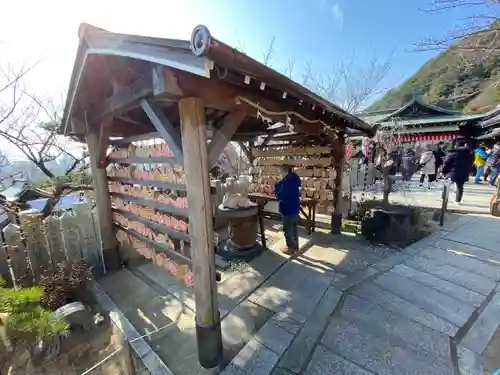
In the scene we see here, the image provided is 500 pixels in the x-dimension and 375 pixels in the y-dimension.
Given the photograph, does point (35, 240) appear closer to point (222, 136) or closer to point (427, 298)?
point (222, 136)

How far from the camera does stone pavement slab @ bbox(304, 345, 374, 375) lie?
2.38m

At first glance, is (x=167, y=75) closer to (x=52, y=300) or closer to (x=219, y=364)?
(x=219, y=364)

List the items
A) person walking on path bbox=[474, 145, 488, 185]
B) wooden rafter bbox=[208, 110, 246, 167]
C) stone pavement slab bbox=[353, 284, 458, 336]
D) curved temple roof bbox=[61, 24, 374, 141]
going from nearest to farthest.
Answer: curved temple roof bbox=[61, 24, 374, 141], wooden rafter bbox=[208, 110, 246, 167], stone pavement slab bbox=[353, 284, 458, 336], person walking on path bbox=[474, 145, 488, 185]

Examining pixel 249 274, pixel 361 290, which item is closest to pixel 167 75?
pixel 249 274

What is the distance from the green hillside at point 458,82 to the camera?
8.56 m

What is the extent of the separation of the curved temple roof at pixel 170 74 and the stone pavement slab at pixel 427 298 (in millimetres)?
2797

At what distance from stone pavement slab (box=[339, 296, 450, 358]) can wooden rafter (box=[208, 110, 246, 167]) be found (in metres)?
2.55

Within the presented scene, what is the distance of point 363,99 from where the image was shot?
17.5 metres

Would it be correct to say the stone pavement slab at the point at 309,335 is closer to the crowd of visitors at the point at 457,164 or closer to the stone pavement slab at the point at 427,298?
the stone pavement slab at the point at 427,298

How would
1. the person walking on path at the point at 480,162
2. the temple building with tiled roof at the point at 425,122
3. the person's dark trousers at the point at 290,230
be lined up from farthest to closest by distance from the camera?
1. the temple building with tiled roof at the point at 425,122
2. the person walking on path at the point at 480,162
3. the person's dark trousers at the point at 290,230

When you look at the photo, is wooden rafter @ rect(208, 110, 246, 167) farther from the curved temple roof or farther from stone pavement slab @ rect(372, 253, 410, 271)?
stone pavement slab @ rect(372, 253, 410, 271)

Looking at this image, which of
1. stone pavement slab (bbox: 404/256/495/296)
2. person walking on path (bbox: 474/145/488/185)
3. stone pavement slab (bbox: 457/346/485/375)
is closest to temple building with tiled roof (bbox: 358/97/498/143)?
person walking on path (bbox: 474/145/488/185)

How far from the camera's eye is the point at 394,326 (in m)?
2.90

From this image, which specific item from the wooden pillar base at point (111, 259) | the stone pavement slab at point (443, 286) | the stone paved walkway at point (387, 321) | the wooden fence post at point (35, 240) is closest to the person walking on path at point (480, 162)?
the stone paved walkway at point (387, 321)
